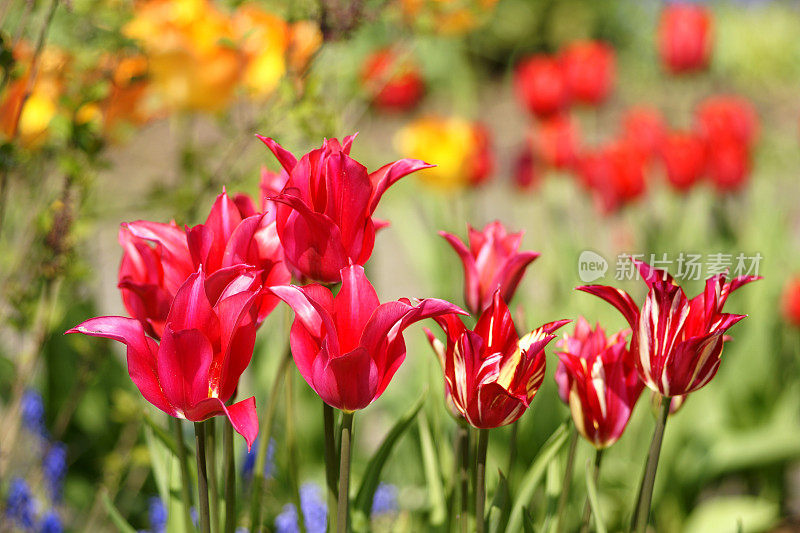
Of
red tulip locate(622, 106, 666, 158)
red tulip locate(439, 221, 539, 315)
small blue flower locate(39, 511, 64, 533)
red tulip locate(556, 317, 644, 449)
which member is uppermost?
red tulip locate(622, 106, 666, 158)

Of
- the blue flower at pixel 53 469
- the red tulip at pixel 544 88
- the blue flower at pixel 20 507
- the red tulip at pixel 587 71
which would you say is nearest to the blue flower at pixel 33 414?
the blue flower at pixel 53 469

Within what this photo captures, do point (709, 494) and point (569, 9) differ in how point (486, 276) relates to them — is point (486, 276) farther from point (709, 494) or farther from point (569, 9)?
point (569, 9)

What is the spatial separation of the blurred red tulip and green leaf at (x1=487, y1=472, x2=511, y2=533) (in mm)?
2017

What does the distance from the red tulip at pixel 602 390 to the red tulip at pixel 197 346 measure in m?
0.30

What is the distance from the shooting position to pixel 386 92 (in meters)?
3.15

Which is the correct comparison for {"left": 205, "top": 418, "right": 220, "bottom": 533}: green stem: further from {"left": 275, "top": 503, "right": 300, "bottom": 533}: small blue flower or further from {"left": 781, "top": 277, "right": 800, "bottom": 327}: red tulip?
{"left": 781, "top": 277, "right": 800, "bottom": 327}: red tulip

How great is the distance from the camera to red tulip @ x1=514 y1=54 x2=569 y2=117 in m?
2.86

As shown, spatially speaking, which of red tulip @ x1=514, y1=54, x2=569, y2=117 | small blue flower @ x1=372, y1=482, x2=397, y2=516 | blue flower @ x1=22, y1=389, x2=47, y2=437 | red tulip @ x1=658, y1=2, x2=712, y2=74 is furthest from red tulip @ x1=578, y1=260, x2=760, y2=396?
red tulip @ x1=658, y1=2, x2=712, y2=74

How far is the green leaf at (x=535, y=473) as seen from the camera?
91 cm

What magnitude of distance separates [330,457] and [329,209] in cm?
23

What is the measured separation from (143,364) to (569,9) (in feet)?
31.3

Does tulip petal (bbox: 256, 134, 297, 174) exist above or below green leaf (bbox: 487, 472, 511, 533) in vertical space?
above

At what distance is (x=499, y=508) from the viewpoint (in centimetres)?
86
